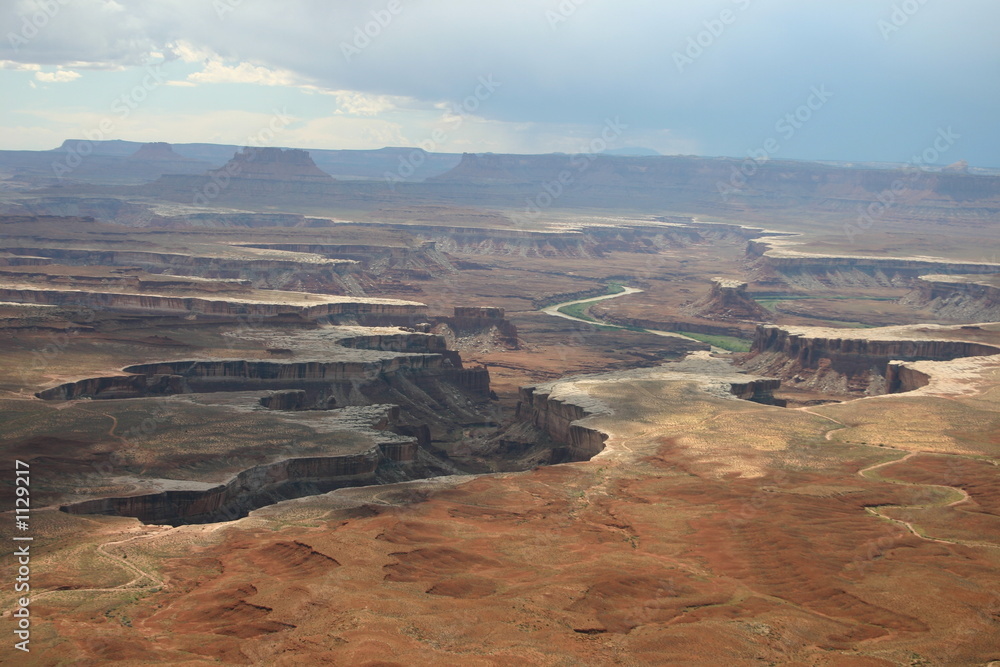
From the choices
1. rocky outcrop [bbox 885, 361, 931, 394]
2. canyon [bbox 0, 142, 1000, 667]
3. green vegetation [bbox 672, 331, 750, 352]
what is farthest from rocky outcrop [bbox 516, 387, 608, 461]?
green vegetation [bbox 672, 331, 750, 352]

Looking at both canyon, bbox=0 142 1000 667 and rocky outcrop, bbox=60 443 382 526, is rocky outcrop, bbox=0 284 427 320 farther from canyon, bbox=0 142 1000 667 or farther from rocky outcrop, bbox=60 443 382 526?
rocky outcrop, bbox=60 443 382 526

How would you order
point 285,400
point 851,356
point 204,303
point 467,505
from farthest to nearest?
point 204,303 → point 851,356 → point 285,400 → point 467,505

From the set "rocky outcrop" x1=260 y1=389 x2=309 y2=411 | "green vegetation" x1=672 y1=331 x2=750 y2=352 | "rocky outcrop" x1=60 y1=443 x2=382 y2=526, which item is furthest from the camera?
"green vegetation" x1=672 y1=331 x2=750 y2=352

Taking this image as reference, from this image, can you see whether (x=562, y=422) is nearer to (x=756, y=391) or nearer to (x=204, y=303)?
(x=756, y=391)

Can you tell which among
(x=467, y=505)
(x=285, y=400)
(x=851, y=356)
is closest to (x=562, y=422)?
(x=285, y=400)

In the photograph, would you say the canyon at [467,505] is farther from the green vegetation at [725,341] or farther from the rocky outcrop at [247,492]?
the green vegetation at [725,341]

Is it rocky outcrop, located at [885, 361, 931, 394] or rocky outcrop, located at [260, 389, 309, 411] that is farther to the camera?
rocky outcrop, located at [885, 361, 931, 394]
